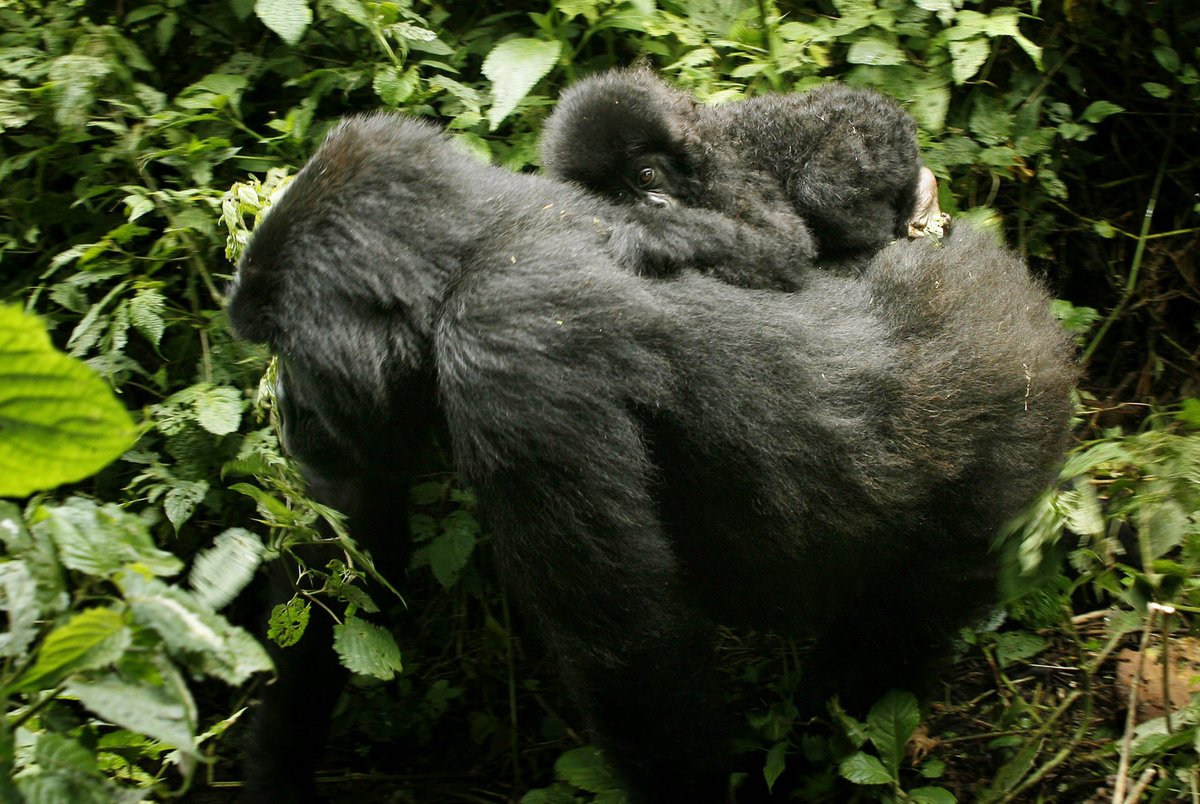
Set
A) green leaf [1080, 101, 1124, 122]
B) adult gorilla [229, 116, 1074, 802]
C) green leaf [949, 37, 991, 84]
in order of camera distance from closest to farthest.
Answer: adult gorilla [229, 116, 1074, 802] < green leaf [949, 37, 991, 84] < green leaf [1080, 101, 1124, 122]

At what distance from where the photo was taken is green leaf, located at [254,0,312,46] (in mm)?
3305

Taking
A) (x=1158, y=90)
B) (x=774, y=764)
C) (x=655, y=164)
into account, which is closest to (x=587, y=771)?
(x=774, y=764)

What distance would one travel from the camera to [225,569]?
1.75 m

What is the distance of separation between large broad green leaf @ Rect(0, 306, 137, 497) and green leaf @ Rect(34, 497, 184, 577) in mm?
84

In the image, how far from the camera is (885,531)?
271cm

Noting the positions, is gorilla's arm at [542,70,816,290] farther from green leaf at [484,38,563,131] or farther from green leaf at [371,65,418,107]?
green leaf at [371,65,418,107]

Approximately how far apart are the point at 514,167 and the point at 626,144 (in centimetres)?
50

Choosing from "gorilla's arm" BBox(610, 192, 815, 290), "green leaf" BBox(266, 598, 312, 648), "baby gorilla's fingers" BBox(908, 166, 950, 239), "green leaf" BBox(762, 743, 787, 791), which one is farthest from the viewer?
"baby gorilla's fingers" BBox(908, 166, 950, 239)

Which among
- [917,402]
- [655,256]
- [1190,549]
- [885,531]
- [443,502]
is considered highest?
[655,256]

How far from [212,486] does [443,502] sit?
0.71 meters

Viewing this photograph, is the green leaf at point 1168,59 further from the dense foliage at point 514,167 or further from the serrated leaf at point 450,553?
the serrated leaf at point 450,553

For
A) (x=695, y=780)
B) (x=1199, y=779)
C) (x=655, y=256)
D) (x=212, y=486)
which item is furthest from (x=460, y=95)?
(x=1199, y=779)

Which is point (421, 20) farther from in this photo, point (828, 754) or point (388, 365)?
point (828, 754)

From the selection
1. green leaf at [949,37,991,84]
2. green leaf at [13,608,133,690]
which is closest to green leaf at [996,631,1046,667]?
green leaf at [949,37,991,84]
